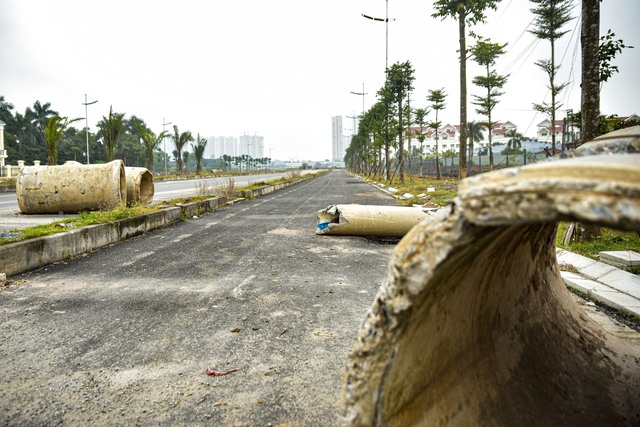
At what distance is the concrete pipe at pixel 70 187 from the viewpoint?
9.38 meters

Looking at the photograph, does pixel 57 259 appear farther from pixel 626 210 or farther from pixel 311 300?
pixel 626 210

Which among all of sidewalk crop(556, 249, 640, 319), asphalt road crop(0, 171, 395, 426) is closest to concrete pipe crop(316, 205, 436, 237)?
asphalt road crop(0, 171, 395, 426)

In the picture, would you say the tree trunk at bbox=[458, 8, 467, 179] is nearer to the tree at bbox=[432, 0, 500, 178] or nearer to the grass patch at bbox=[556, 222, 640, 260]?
the tree at bbox=[432, 0, 500, 178]

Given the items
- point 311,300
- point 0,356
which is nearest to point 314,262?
point 311,300

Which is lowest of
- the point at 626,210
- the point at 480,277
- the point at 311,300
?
the point at 311,300

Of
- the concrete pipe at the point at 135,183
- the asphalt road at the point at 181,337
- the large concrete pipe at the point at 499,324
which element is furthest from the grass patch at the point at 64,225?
the large concrete pipe at the point at 499,324

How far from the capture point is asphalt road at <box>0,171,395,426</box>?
2115 mm

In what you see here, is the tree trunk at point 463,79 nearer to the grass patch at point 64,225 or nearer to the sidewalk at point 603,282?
the sidewalk at point 603,282

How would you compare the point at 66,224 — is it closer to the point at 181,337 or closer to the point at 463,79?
the point at 181,337

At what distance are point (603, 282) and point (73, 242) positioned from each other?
7.03 metres

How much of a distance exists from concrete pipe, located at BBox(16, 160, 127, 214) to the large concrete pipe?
941 centimetres

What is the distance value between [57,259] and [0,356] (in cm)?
327

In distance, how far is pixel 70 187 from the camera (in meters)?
9.45

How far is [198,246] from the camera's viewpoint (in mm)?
6652
